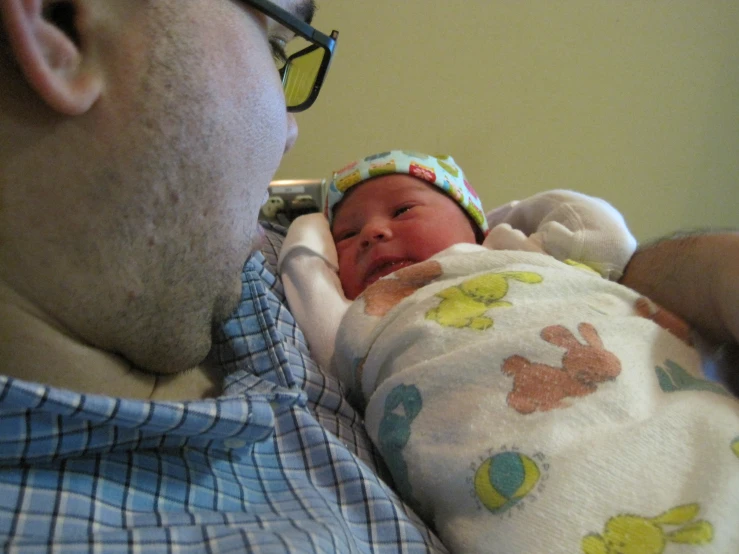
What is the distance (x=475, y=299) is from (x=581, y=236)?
0.25 m

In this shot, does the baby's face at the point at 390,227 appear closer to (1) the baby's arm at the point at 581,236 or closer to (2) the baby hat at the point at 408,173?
(2) the baby hat at the point at 408,173

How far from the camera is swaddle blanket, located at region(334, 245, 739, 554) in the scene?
48 cm

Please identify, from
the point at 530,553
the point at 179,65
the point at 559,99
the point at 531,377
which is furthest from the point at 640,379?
the point at 559,99

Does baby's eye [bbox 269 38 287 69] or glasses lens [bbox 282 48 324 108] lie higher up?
baby's eye [bbox 269 38 287 69]

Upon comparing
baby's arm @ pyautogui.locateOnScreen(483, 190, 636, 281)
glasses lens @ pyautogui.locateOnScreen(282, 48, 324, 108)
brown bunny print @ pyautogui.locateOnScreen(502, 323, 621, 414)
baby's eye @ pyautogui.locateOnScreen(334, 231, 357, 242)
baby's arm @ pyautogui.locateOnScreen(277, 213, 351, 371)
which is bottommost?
baby's arm @ pyautogui.locateOnScreen(277, 213, 351, 371)

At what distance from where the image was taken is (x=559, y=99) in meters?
1.52

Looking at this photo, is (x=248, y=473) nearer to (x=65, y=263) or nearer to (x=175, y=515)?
(x=175, y=515)

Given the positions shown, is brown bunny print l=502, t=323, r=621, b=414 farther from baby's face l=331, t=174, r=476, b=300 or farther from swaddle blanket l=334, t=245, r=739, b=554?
baby's face l=331, t=174, r=476, b=300

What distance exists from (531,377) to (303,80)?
0.54 m

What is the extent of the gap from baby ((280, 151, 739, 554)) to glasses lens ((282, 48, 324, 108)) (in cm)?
28

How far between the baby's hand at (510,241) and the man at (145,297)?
10.5 inches

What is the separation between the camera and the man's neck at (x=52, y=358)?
49 cm

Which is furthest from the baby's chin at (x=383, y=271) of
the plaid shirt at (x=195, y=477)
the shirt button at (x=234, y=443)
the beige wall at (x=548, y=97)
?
the beige wall at (x=548, y=97)

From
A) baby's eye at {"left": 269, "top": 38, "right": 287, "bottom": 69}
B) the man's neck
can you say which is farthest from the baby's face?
the man's neck
